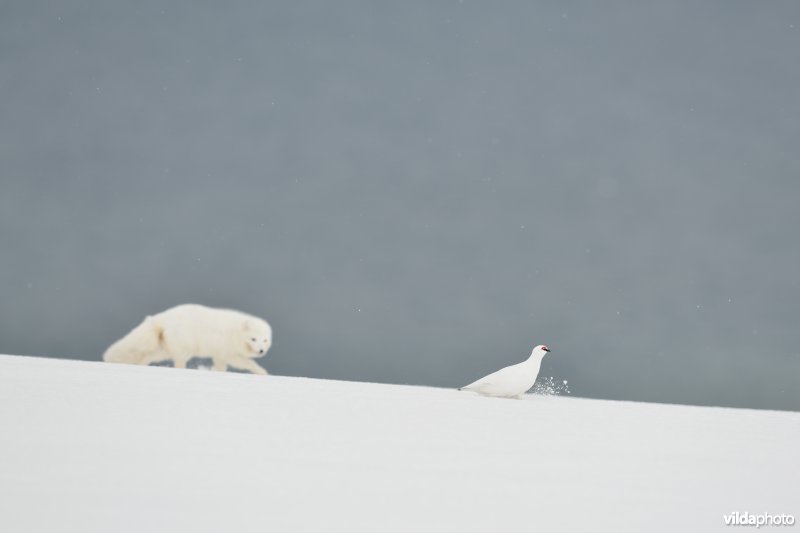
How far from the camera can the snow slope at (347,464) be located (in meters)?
1.80

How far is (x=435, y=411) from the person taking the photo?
3.55m

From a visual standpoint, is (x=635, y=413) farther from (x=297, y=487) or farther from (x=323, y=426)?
(x=297, y=487)

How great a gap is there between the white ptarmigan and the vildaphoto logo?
2.30 metres

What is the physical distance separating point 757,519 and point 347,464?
1144mm

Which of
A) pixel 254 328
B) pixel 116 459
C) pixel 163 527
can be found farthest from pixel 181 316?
pixel 163 527

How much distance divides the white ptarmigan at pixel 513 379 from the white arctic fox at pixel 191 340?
3.19 m

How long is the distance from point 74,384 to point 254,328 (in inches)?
Result: 144

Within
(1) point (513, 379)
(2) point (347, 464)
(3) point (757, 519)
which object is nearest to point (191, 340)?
(1) point (513, 379)

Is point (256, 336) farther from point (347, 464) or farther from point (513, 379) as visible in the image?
point (347, 464)

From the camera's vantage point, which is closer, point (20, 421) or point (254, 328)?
point (20, 421)

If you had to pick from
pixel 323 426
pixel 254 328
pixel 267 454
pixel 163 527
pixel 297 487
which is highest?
pixel 254 328

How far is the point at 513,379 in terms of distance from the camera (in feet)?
14.3

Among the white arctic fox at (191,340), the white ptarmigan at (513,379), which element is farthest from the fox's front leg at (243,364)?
the white ptarmigan at (513,379)

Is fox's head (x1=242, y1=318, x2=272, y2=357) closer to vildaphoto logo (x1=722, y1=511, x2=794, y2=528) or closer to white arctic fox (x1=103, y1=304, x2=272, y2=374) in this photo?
white arctic fox (x1=103, y1=304, x2=272, y2=374)
